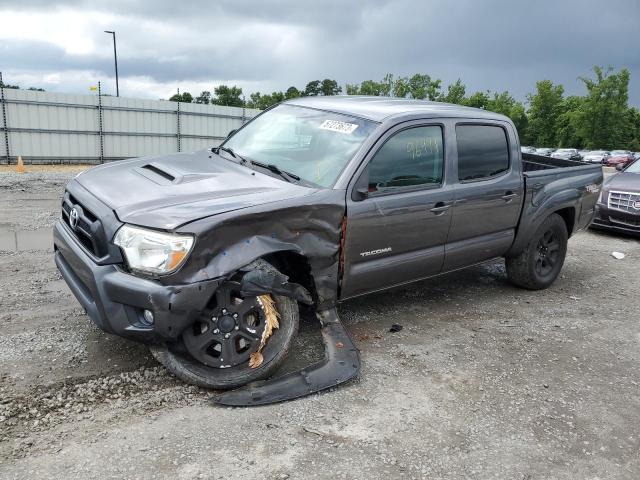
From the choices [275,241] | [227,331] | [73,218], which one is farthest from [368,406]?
[73,218]

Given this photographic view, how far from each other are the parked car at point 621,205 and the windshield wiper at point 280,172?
6.68 m

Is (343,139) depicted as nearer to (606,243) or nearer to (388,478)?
(388,478)

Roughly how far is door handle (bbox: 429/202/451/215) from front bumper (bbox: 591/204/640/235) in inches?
236

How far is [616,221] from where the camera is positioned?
918cm

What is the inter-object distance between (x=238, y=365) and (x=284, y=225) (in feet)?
3.01

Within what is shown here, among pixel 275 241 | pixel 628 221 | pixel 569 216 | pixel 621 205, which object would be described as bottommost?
pixel 628 221

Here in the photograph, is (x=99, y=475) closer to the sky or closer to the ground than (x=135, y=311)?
closer to the ground

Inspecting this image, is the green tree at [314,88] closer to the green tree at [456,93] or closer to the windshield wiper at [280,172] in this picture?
the green tree at [456,93]

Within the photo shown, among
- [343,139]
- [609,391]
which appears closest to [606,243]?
[609,391]

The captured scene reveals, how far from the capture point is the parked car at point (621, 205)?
29.3 ft

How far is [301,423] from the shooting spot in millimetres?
3164

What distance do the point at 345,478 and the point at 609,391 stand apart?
2206mm

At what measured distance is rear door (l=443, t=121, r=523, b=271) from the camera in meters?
4.66

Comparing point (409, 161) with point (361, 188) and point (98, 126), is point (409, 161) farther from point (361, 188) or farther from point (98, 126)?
point (98, 126)
